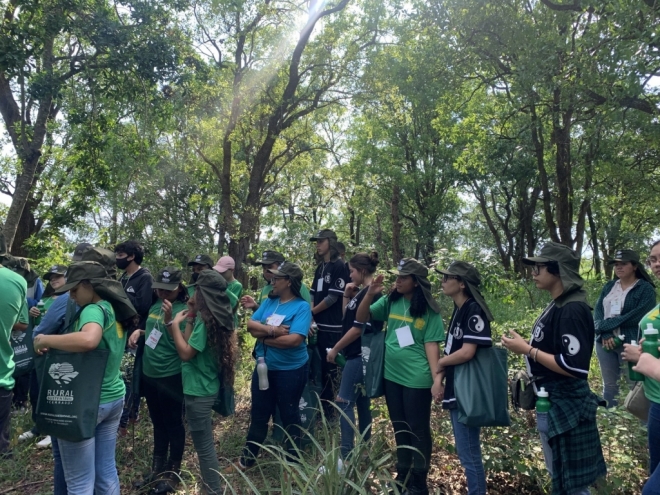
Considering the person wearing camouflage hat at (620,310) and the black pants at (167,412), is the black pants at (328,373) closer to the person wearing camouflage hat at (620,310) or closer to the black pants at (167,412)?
the black pants at (167,412)

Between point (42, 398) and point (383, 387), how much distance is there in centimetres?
224

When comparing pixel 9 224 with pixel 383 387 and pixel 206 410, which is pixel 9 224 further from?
pixel 383 387

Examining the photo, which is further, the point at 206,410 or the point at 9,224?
the point at 9,224

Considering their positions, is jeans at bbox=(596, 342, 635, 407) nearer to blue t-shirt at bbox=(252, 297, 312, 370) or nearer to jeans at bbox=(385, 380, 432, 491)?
jeans at bbox=(385, 380, 432, 491)

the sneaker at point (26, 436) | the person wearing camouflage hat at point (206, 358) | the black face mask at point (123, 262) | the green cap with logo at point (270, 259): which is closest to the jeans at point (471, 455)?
the person wearing camouflage hat at point (206, 358)

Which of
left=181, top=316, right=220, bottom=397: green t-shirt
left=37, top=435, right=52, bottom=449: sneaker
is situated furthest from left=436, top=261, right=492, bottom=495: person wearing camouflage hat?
left=37, top=435, right=52, bottom=449: sneaker

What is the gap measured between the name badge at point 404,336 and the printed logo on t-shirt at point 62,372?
213 cm

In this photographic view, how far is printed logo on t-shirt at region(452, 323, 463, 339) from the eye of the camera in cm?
328

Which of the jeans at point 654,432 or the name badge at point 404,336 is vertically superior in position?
the name badge at point 404,336

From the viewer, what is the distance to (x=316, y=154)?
777 inches

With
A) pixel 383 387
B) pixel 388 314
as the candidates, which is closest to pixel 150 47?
pixel 388 314

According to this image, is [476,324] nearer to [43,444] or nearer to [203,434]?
[203,434]

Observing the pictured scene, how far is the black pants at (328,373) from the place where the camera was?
16.3 ft

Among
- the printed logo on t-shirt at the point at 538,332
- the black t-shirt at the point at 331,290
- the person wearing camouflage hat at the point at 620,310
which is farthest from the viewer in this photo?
the black t-shirt at the point at 331,290
